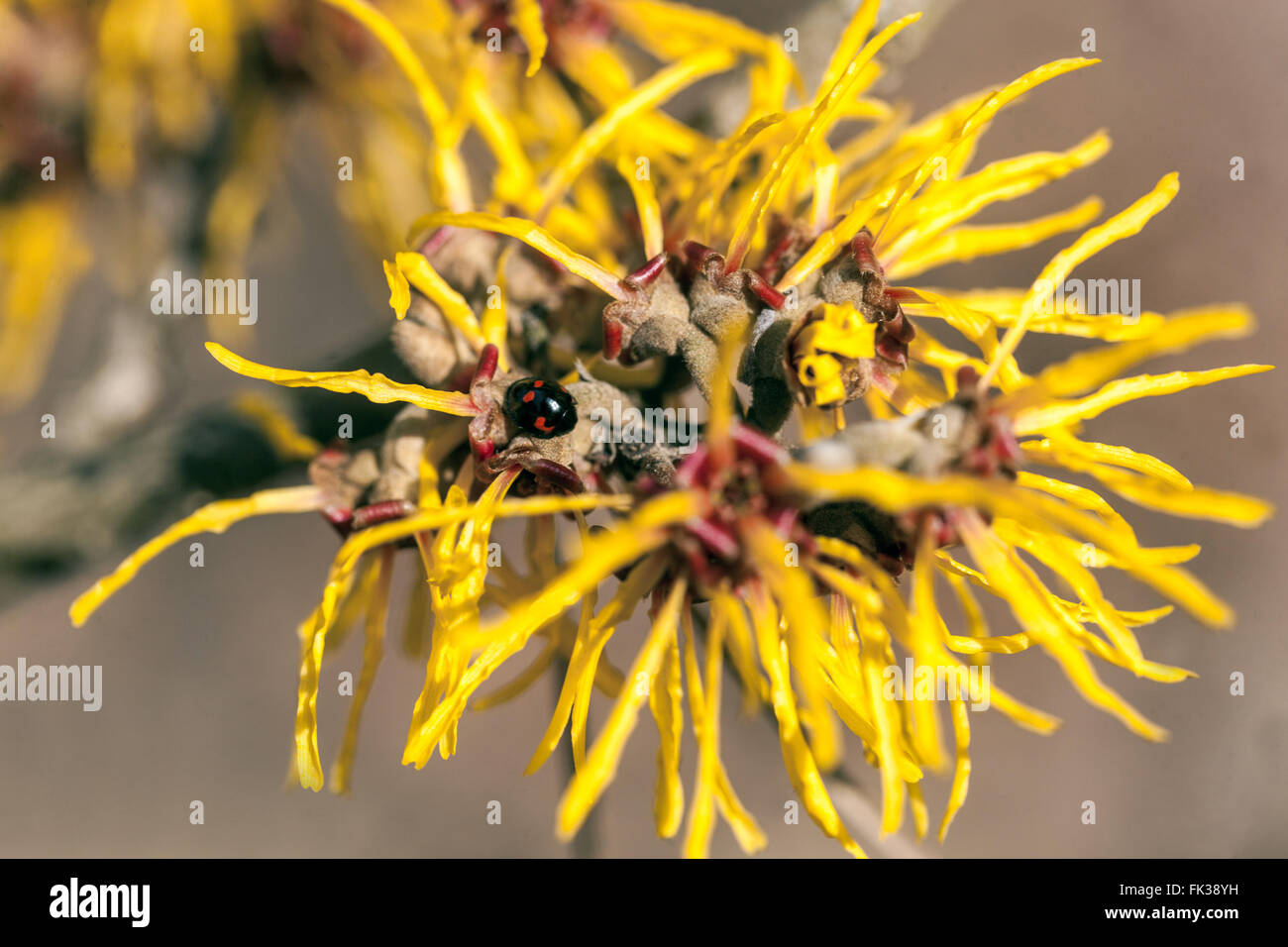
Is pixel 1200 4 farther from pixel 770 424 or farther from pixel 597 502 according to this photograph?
pixel 597 502

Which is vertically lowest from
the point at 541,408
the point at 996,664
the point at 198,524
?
the point at 996,664

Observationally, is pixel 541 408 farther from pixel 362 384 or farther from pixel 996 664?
pixel 996 664

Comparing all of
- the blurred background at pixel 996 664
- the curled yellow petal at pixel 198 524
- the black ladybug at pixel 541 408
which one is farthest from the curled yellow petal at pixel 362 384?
the blurred background at pixel 996 664

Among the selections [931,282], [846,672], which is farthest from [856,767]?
[846,672]

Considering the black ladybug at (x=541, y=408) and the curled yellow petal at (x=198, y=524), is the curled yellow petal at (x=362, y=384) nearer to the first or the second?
the black ladybug at (x=541, y=408)

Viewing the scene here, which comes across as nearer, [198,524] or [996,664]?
[198,524]

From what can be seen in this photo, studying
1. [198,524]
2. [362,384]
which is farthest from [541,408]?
[198,524]

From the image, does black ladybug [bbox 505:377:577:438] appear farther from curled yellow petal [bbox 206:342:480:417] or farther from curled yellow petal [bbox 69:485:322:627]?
curled yellow petal [bbox 69:485:322:627]
